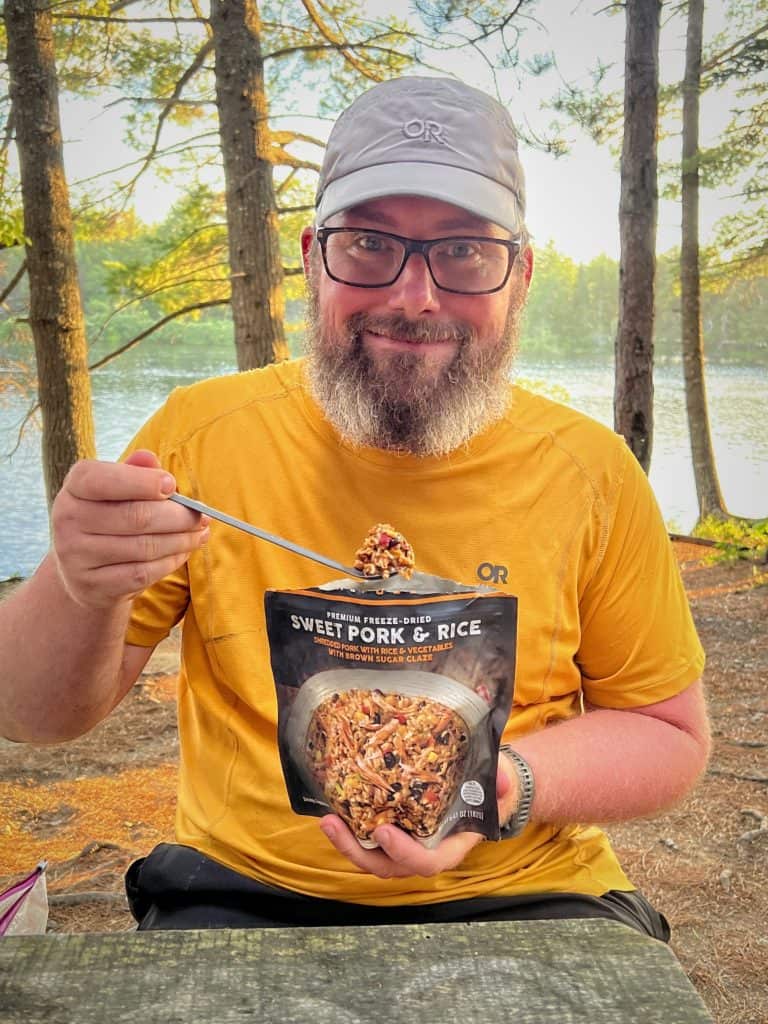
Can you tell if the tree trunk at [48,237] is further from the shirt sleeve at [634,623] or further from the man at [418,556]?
the shirt sleeve at [634,623]

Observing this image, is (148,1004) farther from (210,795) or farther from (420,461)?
(420,461)

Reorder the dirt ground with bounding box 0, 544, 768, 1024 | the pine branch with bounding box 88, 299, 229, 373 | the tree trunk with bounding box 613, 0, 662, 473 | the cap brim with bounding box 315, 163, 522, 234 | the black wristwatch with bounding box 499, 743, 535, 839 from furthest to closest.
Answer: the tree trunk with bounding box 613, 0, 662, 473
the pine branch with bounding box 88, 299, 229, 373
the dirt ground with bounding box 0, 544, 768, 1024
the cap brim with bounding box 315, 163, 522, 234
the black wristwatch with bounding box 499, 743, 535, 839

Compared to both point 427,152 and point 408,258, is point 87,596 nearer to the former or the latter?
point 408,258

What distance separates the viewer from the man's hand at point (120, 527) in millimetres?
1021

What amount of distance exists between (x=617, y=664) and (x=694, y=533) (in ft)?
26.1

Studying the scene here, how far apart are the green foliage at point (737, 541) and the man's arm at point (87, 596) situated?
6111 mm

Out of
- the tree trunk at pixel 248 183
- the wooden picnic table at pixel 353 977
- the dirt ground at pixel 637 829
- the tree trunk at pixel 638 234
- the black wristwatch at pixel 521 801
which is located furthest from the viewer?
the tree trunk at pixel 638 234

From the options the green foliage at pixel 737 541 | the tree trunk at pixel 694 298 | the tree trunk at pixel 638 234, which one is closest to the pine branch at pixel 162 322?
the tree trunk at pixel 638 234

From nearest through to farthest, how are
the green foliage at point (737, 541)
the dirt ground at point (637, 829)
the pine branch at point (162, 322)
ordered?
the dirt ground at point (637, 829), the pine branch at point (162, 322), the green foliage at point (737, 541)

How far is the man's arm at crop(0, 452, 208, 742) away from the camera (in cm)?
103

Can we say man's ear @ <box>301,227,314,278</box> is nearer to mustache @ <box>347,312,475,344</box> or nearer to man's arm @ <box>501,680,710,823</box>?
mustache @ <box>347,312,475,344</box>

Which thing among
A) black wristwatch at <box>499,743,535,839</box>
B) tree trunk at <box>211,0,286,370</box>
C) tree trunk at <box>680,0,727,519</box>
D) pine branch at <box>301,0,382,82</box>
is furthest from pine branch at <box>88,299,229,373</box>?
tree trunk at <box>680,0,727,519</box>

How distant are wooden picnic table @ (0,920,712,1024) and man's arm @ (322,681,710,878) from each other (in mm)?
203

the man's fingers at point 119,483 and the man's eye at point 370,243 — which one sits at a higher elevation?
the man's eye at point 370,243
